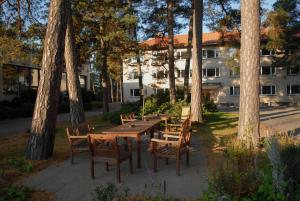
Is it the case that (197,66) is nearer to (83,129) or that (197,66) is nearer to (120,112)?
(120,112)

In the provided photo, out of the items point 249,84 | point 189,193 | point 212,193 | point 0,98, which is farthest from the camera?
point 0,98

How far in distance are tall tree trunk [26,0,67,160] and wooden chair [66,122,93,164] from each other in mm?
657

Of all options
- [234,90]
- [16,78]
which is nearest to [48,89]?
[16,78]

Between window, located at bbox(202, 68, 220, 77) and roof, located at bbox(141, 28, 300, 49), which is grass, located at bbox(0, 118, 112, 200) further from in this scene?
window, located at bbox(202, 68, 220, 77)

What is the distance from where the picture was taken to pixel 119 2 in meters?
Result: 22.6

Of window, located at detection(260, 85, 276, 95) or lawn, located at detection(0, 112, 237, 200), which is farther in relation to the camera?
window, located at detection(260, 85, 276, 95)

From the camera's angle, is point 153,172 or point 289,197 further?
point 153,172

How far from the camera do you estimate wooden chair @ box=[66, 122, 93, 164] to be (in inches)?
347

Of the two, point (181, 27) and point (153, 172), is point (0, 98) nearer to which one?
point (181, 27)

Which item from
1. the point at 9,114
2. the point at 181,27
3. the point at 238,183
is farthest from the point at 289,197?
the point at 9,114

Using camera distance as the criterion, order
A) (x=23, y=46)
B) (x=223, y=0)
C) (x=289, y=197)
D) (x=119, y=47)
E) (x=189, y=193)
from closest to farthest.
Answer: (x=289, y=197) → (x=189, y=193) → (x=23, y=46) → (x=223, y=0) → (x=119, y=47)

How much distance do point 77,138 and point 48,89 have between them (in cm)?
154

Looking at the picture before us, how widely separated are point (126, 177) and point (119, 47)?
17.1m

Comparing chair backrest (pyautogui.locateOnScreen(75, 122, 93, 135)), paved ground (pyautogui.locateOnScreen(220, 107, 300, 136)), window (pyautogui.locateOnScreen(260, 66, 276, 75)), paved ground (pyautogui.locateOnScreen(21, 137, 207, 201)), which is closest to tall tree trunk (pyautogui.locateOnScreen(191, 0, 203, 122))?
paved ground (pyautogui.locateOnScreen(220, 107, 300, 136))
